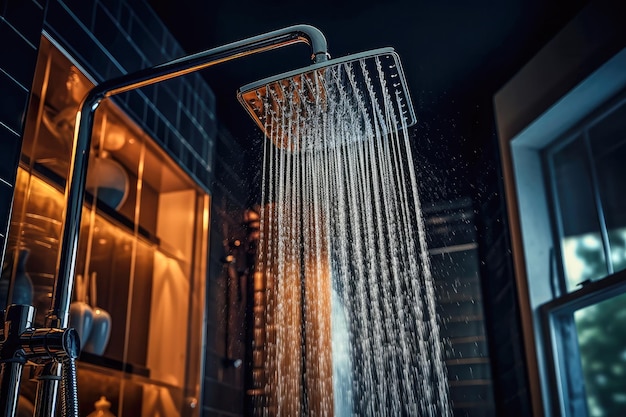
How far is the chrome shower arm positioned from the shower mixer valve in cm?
8

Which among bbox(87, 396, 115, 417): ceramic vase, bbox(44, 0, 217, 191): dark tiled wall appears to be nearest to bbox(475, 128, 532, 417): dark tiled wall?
bbox(44, 0, 217, 191): dark tiled wall

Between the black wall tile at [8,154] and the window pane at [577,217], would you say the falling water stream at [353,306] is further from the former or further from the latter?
the black wall tile at [8,154]

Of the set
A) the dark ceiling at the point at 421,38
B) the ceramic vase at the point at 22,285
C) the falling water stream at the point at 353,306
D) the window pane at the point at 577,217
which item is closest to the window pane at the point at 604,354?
the window pane at the point at 577,217

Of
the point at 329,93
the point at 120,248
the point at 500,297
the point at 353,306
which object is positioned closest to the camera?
the point at 329,93

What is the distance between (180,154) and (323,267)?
2.23ft

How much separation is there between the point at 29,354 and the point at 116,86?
0.39m

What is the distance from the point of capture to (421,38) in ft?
6.36

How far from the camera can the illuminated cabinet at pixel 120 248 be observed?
4.17ft

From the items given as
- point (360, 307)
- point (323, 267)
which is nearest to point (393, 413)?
point (360, 307)

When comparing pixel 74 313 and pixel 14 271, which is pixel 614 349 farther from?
pixel 14 271

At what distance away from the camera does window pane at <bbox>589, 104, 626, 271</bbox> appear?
6.12 feet

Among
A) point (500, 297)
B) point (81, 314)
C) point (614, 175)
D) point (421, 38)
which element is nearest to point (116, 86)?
point (81, 314)

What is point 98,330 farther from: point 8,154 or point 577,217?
point 577,217

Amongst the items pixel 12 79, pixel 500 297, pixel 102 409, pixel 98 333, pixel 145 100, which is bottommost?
pixel 102 409
